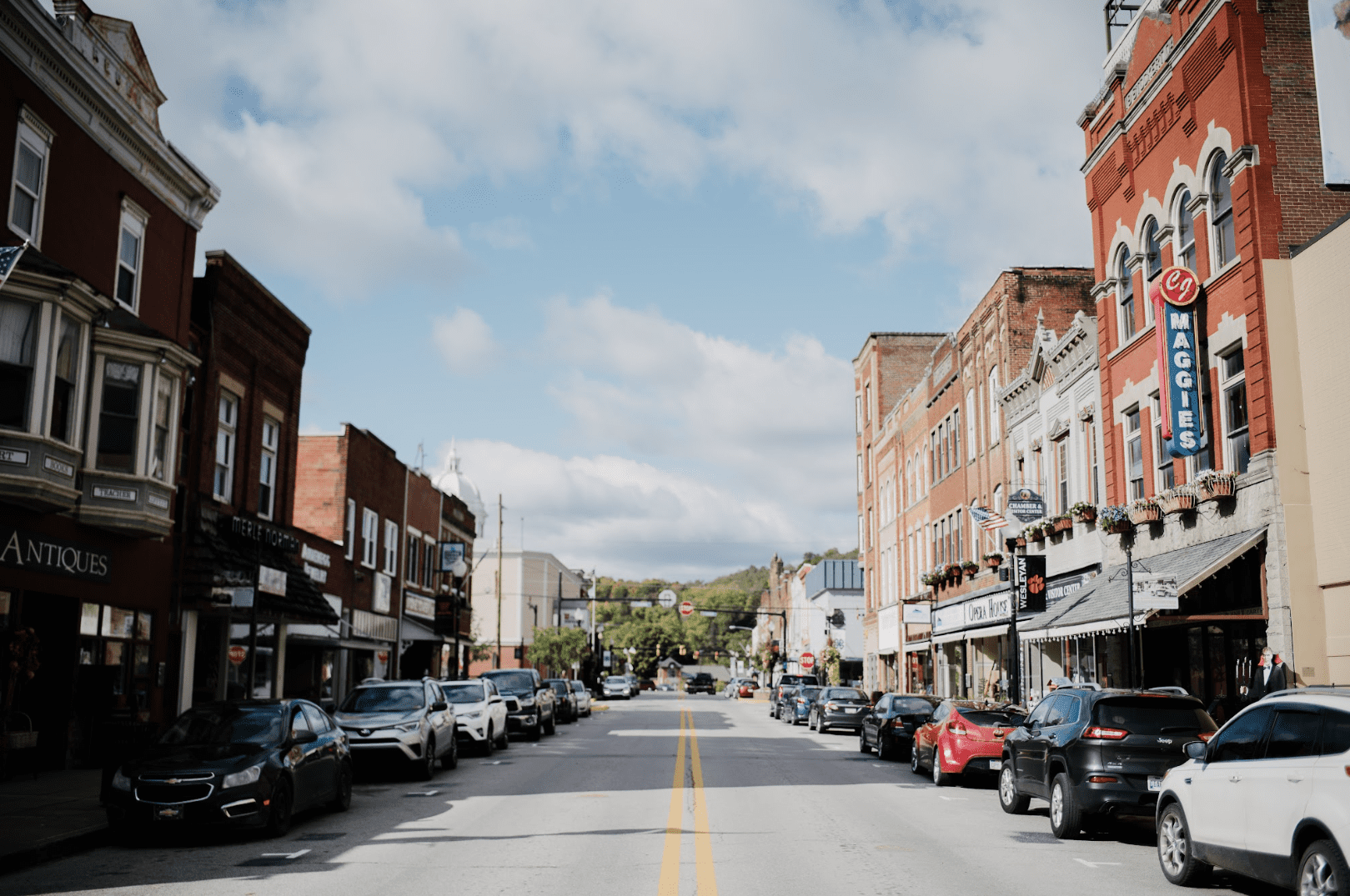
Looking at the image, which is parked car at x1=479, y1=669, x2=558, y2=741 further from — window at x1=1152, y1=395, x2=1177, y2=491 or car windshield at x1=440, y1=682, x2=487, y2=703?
window at x1=1152, y1=395, x2=1177, y2=491

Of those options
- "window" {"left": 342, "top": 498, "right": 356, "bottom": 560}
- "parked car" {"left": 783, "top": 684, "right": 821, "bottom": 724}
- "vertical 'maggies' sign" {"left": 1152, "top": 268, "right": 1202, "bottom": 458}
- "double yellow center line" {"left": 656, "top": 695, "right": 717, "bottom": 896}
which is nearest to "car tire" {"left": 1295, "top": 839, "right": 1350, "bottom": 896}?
"double yellow center line" {"left": 656, "top": 695, "right": 717, "bottom": 896}

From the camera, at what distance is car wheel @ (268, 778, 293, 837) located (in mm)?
12531

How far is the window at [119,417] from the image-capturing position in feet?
66.6

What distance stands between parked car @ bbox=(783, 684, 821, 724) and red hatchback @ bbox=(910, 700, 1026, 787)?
62.6ft

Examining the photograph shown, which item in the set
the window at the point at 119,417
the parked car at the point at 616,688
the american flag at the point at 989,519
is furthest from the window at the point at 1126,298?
the parked car at the point at 616,688

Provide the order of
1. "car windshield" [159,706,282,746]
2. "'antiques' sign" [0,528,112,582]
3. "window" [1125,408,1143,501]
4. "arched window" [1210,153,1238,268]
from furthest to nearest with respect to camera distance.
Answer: "window" [1125,408,1143,501] → "arched window" [1210,153,1238,268] → "'antiques' sign" [0,528,112,582] → "car windshield" [159,706,282,746]

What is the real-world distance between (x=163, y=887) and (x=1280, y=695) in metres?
8.86

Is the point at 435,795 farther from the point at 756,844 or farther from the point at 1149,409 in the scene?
the point at 1149,409

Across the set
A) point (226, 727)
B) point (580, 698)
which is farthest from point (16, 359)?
point (580, 698)

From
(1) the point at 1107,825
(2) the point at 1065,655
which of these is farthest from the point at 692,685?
(1) the point at 1107,825

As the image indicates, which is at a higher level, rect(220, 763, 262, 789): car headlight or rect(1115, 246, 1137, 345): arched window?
rect(1115, 246, 1137, 345): arched window

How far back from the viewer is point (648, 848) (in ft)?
38.9

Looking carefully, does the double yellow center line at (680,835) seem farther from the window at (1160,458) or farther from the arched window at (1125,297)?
the arched window at (1125,297)

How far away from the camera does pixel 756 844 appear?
12148 millimetres
